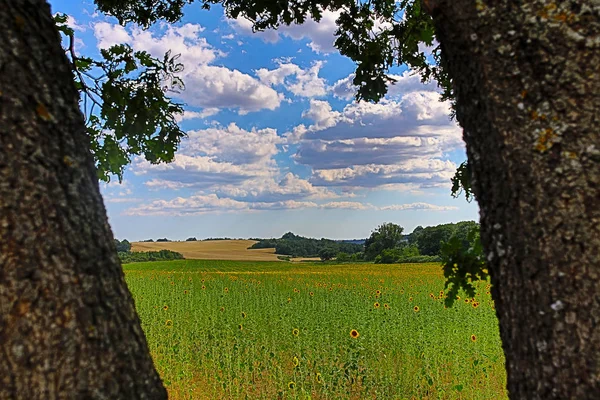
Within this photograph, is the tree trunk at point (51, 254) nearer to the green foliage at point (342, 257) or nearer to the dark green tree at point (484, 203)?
the dark green tree at point (484, 203)

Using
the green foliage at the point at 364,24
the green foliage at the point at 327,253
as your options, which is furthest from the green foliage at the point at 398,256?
the green foliage at the point at 364,24

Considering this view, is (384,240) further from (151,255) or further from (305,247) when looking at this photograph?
→ (151,255)

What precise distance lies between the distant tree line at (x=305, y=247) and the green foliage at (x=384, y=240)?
1200 mm

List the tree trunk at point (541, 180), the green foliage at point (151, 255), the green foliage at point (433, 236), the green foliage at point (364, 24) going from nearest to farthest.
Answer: the tree trunk at point (541, 180) → the green foliage at point (364, 24) → the green foliage at point (151, 255) → the green foliage at point (433, 236)

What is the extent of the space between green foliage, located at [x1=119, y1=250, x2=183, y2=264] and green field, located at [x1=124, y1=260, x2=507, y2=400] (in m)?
21.8

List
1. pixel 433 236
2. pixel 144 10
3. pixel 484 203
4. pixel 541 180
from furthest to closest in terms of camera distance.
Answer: pixel 433 236 → pixel 144 10 → pixel 484 203 → pixel 541 180

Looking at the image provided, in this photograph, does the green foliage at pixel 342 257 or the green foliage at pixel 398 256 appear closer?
the green foliage at pixel 398 256

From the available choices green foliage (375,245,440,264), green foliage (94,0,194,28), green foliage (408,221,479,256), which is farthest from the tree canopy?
green foliage (408,221,479,256)

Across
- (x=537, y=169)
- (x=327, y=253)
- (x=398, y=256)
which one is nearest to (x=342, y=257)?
(x=327, y=253)

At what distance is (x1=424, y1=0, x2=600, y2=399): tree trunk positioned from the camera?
1253 millimetres

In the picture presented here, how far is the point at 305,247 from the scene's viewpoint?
4012 cm

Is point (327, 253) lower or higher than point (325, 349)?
higher

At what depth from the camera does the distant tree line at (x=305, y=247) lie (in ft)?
128

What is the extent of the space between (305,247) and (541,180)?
39003mm
